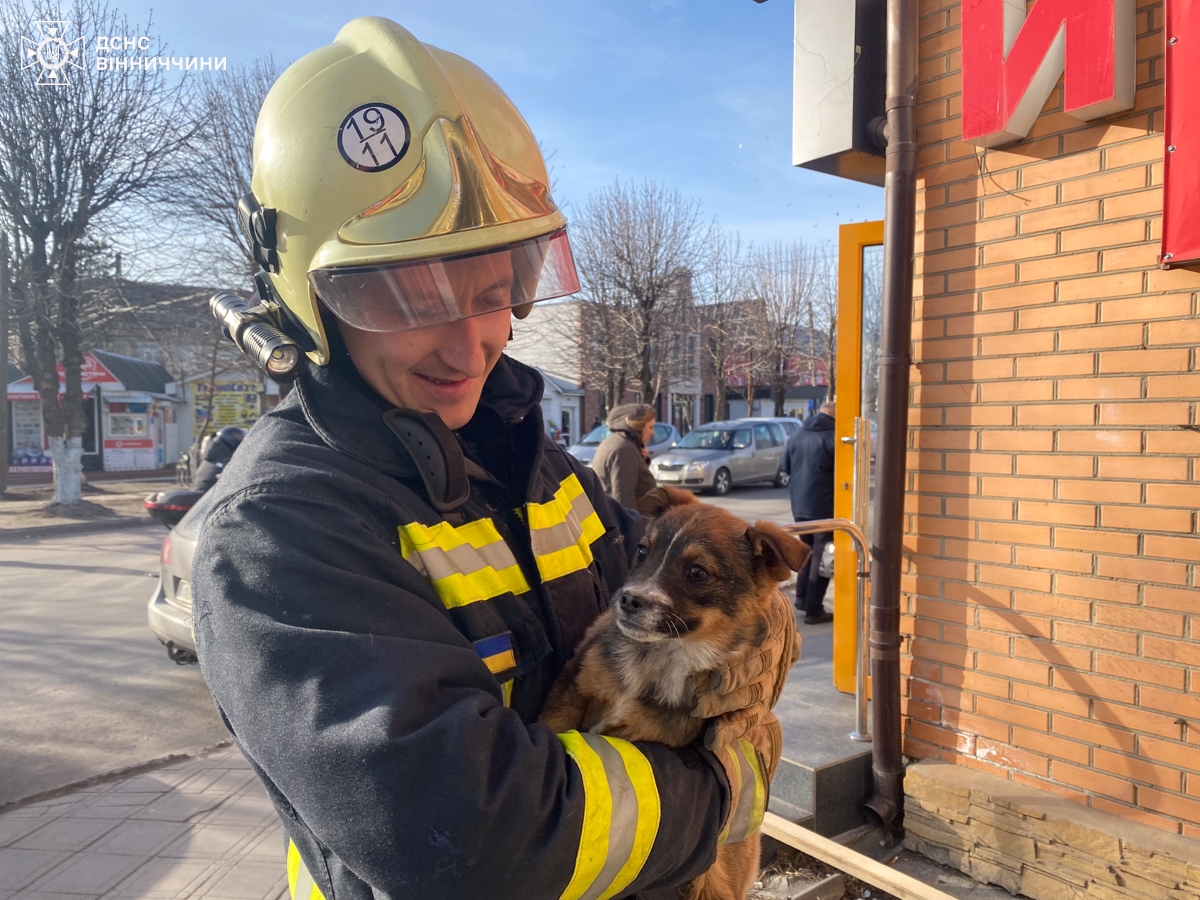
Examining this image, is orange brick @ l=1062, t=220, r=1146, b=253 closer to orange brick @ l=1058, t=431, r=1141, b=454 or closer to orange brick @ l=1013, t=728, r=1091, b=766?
orange brick @ l=1058, t=431, r=1141, b=454

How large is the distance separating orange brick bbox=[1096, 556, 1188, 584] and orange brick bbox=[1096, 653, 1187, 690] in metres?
0.38

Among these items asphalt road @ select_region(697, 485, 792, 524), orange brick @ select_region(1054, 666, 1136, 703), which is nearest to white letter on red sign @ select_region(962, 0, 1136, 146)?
orange brick @ select_region(1054, 666, 1136, 703)

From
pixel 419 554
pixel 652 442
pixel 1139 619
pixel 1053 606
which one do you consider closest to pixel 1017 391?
pixel 1053 606

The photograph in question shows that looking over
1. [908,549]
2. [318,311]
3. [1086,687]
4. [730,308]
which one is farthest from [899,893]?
[730,308]

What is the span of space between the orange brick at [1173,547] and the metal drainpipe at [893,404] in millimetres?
1203

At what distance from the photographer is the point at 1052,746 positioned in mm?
3828

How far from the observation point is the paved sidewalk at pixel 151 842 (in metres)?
4.20

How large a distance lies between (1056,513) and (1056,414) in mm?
485

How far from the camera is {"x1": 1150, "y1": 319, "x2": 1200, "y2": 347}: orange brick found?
3.28 metres

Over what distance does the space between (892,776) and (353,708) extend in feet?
13.3

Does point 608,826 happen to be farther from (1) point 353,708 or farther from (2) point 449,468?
(2) point 449,468

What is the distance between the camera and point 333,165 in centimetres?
163

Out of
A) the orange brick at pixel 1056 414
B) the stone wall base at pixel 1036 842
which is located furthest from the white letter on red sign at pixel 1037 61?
the stone wall base at pixel 1036 842

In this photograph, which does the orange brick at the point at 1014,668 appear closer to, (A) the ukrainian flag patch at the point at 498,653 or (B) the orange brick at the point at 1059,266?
(B) the orange brick at the point at 1059,266
